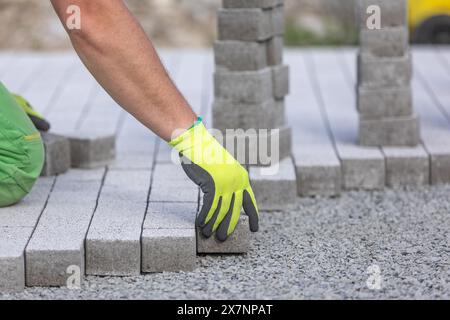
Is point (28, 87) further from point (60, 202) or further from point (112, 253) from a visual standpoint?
point (112, 253)

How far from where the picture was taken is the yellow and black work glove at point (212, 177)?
337 cm

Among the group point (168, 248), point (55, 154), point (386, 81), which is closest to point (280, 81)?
point (386, 81)

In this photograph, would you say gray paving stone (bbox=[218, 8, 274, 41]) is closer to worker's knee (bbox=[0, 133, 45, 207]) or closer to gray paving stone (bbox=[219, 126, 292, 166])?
gray paving stone (bbox=[219, 126, 292, 166])

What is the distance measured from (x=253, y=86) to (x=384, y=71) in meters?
0.63

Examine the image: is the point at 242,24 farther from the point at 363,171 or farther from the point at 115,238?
the point at 115,238


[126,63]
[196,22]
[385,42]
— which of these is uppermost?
[126,63]

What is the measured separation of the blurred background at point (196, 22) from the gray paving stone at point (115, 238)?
5.41 meters

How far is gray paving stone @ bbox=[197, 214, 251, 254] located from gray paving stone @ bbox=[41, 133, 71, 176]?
0.90m

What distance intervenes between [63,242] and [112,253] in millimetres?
161

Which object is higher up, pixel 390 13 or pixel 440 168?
pixel 390 13

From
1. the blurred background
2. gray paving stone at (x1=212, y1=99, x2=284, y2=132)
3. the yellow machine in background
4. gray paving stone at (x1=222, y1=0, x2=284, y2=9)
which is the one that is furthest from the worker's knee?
the yellow machine in background

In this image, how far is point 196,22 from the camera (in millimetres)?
9680

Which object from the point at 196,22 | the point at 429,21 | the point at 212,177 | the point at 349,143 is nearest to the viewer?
the point at 212,177
